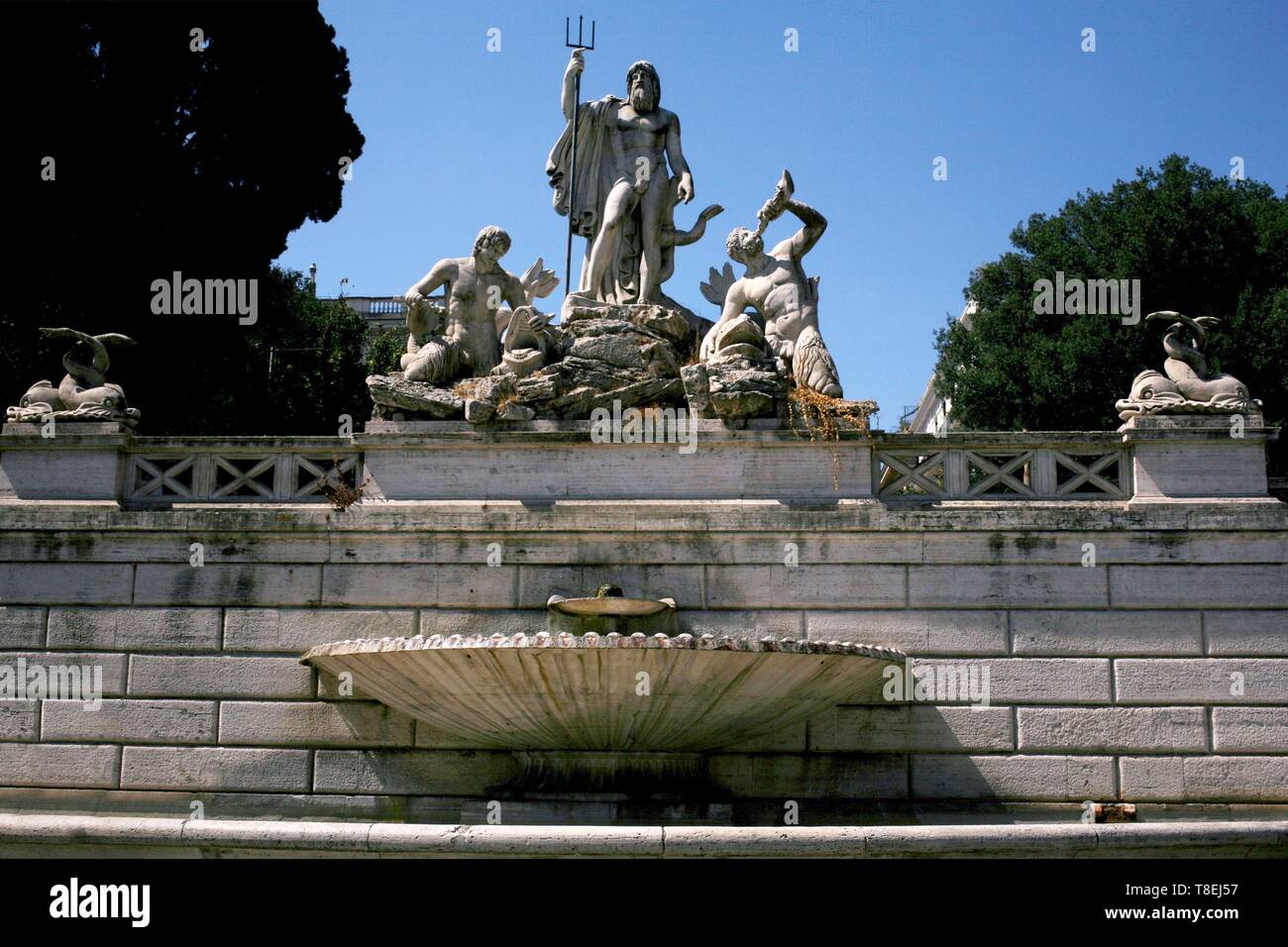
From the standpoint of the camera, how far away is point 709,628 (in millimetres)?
13875

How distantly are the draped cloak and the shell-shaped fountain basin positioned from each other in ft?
20.6

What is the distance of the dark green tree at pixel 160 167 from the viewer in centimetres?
2373

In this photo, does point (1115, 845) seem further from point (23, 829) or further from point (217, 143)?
point (217, 143)

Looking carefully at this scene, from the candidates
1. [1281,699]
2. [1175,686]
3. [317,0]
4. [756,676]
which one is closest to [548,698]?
[756,676]

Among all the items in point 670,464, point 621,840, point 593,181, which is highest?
point 593,181

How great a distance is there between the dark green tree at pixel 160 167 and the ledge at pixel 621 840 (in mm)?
14680

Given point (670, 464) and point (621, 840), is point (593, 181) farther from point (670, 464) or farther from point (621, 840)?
point (621, 840)

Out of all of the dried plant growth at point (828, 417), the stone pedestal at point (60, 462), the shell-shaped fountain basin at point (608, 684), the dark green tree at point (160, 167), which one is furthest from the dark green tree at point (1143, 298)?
the stone pedestal at point (60, 462)

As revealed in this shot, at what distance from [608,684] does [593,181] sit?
7842 mm

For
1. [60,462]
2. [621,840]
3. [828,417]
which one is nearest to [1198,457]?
[828,417]

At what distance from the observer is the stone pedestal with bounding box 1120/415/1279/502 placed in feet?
46.4

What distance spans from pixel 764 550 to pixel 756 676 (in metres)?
2.17

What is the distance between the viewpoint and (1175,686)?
535 inches

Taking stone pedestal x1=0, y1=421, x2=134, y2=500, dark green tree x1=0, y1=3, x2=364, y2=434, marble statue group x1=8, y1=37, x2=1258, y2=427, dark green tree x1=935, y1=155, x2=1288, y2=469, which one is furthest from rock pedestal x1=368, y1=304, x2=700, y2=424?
dark green tree x1=935, y1=155, x2=1288, y2=469
